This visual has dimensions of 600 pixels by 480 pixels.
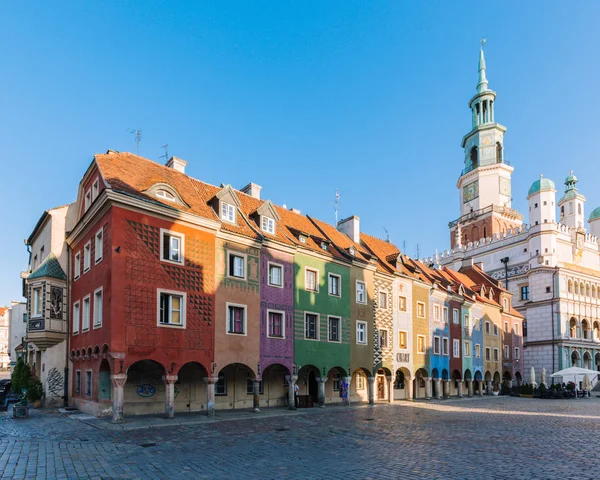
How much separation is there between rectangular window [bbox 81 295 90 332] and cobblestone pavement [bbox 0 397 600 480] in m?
4.40

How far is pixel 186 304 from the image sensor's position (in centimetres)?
2433

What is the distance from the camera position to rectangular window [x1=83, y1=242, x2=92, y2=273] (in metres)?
25.8

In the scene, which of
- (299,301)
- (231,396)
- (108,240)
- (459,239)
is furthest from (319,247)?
(459,239)

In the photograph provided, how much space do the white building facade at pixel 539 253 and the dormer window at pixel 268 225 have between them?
43.2 meters

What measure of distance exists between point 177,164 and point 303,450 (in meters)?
20.4

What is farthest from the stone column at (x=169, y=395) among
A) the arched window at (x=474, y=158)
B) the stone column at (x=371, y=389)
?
the arched window at (x=474, y=158)

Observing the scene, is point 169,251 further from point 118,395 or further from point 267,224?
point 267,224

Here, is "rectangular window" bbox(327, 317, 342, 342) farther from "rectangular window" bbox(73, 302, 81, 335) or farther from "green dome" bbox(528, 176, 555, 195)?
"green dome" bbox(528, 176, 555, 195)

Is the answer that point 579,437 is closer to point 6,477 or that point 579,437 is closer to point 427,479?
point 427,479

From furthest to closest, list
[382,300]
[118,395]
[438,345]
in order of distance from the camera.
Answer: [438,345], [382,300], [118,395]

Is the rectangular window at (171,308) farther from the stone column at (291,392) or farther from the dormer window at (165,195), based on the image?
the stone column at (291,392)

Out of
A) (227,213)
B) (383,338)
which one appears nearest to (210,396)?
(227,213)

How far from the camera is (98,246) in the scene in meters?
24.3

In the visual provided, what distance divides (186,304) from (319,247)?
1257 cm
